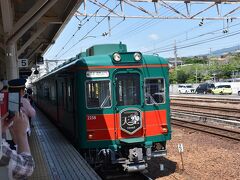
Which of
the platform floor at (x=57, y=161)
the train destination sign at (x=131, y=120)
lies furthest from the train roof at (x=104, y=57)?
the platform floor at (x=57, y=161)

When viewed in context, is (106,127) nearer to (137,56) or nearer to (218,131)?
(137,56)

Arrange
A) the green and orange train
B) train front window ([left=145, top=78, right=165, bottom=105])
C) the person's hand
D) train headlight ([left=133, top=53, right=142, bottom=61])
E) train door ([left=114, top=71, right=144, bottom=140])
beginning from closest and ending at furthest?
the person's hand < the green and orange train < train door ([left=114, top=71, right=144, bottom=140]) < train headlight ([left=133, top=53, right=142, bottom=61]) < train front window ([left=145, top=78, right=165, bottom=105])

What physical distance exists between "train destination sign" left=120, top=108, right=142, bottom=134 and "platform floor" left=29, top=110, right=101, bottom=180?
4.01 ft

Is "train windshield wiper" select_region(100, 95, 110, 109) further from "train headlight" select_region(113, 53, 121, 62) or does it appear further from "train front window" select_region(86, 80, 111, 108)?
"train headlight" select_region(113, 53, 121, 62)

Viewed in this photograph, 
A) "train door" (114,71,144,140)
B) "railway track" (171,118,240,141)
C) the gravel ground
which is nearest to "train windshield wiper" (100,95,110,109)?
"train door" (114,71,144,140)

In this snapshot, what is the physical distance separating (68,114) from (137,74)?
248cm

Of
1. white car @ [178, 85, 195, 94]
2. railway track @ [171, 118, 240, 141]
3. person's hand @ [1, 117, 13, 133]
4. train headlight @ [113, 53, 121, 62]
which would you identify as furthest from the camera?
white car @ [178, 85, 195, 94]

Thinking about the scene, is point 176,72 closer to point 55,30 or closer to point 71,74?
point 55,30

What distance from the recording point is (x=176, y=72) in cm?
8531

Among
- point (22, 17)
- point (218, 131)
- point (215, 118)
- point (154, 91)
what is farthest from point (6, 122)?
point (215, 118)

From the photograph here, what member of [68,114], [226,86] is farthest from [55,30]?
[226,86]

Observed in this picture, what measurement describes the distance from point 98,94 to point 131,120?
95 cm

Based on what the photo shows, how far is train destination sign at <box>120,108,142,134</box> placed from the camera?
29.6 feet

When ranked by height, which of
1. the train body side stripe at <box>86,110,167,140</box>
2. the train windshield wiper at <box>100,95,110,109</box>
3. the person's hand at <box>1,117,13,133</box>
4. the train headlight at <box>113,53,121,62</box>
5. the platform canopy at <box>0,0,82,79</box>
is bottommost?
the train body side stripe at <box>86,110,167,140</box>
